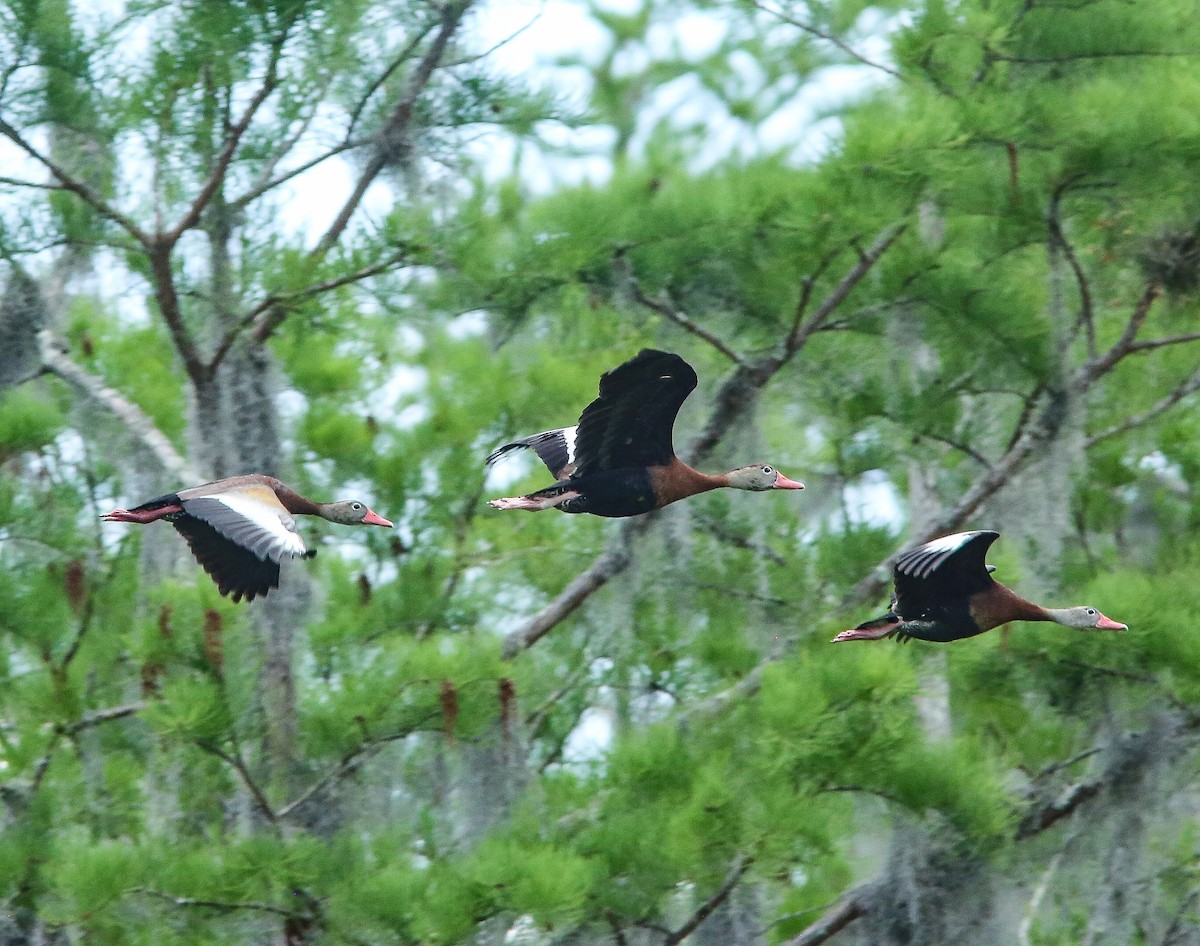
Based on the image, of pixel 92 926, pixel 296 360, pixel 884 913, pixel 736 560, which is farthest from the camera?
pixel 296 360

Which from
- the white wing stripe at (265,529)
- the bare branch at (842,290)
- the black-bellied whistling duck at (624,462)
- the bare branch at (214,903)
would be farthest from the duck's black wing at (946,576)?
the bare branch at (214,903)

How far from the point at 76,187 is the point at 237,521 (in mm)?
2384

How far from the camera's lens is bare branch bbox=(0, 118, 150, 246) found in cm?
768

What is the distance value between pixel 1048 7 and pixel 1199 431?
6.25ft

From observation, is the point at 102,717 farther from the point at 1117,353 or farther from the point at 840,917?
the point at 1117,353

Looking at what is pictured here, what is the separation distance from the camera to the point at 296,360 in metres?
9.77

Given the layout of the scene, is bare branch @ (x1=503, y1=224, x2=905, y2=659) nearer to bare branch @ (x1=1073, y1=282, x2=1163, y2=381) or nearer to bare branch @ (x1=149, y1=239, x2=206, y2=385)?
bare branch @ (x1=1073, y1=282, x2=1163, y2=381)

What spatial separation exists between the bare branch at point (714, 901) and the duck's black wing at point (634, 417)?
5.18ft

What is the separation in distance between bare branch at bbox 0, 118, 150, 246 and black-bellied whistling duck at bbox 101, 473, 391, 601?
1.55 meters

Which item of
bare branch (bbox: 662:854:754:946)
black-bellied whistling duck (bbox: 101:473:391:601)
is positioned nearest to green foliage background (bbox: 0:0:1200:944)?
bare branch (bbox: 662:854:754:946)

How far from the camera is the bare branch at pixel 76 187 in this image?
768 centimetres

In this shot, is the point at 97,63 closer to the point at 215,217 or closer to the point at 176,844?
the point at 215,217

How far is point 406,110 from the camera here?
8555 millimetres

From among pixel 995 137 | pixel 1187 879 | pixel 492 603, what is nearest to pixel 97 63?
pixel 492 603
